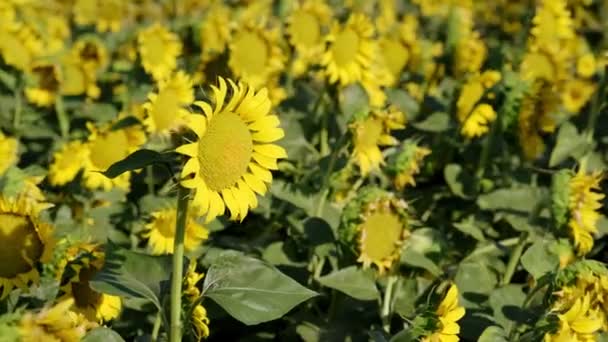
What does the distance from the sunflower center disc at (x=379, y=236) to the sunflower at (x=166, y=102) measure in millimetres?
636

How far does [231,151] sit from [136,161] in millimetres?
172

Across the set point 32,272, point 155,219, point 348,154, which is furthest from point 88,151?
point 32,272

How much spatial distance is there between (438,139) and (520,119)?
297 mm

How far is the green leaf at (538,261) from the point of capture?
6.83ft

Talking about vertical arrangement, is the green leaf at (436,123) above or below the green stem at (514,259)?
above

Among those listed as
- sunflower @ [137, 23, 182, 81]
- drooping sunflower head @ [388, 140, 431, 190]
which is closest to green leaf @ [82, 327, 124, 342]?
drooping sunflower head @ [388, 140, 431, 190]

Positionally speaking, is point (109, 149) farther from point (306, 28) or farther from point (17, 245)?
point (306, 28)

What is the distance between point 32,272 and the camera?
5.51ft

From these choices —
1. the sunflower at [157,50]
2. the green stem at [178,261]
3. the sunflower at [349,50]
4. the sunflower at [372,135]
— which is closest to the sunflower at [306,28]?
the sunflower at [349,50]

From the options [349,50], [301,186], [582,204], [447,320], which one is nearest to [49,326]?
[447,320]

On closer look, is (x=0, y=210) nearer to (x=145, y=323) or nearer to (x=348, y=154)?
(x=145, y=323)

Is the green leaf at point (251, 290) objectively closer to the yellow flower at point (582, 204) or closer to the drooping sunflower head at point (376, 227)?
the drooping sunflower head at point (376, 227)

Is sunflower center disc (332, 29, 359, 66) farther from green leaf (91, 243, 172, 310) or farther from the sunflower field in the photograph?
green leaf (91, 243, 172, 310)

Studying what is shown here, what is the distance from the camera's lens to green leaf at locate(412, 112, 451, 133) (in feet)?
9.27
